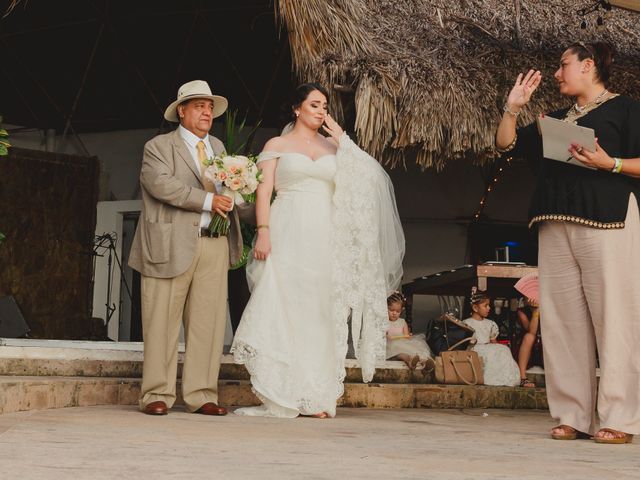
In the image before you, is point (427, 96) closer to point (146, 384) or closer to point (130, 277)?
point (146, 384)

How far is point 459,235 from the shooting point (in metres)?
12.2

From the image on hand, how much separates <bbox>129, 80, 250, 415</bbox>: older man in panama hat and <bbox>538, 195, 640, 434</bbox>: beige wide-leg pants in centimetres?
190

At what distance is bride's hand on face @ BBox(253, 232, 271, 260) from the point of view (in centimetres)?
587

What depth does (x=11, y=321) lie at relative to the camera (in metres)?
9.39

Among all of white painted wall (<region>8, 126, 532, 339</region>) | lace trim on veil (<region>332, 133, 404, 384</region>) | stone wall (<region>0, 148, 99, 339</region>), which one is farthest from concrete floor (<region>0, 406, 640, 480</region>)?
white painted wall (<region>8, 126, 532, 339</region>)

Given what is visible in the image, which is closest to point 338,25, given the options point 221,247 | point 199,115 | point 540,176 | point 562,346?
point 199,115

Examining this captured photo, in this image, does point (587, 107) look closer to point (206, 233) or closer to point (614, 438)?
point (614, 438)

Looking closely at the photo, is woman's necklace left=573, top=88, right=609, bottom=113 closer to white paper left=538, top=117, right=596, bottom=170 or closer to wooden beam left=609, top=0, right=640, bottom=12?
white paper left=538, top=117, right=596, bottom=170

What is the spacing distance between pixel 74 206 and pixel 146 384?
6.45 metres

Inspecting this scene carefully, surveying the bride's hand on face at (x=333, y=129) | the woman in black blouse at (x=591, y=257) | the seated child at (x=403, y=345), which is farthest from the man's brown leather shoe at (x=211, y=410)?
the seated child at (x=403, y=345)

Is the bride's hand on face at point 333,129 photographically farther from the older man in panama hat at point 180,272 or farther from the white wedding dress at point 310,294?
the older man in panama hat at point 180,272

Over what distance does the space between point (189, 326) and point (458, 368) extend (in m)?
3.01

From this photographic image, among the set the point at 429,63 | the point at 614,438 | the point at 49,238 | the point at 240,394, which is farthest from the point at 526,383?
the point at 49,238

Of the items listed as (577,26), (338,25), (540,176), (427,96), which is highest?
(577,26)
